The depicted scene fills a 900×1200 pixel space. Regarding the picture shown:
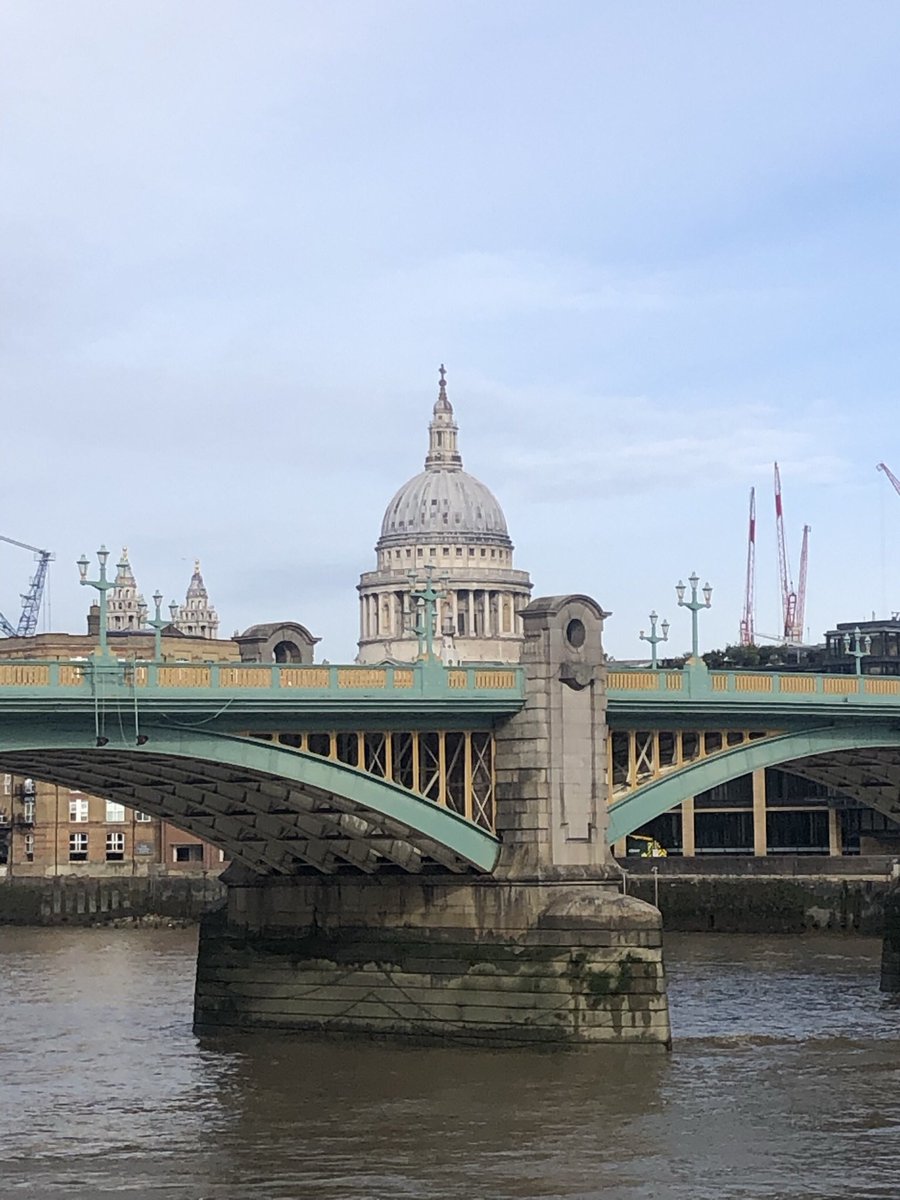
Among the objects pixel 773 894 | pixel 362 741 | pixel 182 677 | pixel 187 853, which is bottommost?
pixel 773 894

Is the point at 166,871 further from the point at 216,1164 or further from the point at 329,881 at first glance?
the point at 216,1164

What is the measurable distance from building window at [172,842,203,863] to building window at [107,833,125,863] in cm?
329

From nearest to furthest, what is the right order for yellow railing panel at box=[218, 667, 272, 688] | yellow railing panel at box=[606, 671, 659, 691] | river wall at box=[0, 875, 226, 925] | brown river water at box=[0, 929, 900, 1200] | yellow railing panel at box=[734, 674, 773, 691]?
brown river water at box=[0, 929, 900, 1200]
yellow railing panel at box=[218, 667, 272, 688]
yellow railing panel at box=[606, 671, 659, 691]
yellow railing panel at box=[734, 674, 773, 691]
river wall at box=[0, 875, 226, 925]

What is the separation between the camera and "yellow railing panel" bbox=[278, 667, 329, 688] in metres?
63.3

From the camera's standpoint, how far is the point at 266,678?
6281 centimetres

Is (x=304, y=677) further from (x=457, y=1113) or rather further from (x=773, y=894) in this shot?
(x=773, y=894)

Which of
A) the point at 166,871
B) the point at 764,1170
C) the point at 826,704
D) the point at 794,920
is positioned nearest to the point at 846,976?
the point at 826,704

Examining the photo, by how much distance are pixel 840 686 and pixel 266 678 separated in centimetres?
2295

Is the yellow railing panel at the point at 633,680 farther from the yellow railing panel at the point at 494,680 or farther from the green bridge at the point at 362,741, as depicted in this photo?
the yellow railing panel at the point at 494,680

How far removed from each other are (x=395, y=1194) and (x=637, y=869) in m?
80.5

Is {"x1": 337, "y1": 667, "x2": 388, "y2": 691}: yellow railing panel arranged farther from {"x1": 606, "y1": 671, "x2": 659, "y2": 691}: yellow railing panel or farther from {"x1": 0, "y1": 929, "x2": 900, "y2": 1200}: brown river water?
{"x1": 0, "y1": 929, "x2": 900, "y2": 1200}: brown river water

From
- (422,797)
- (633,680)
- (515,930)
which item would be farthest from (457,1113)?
(633,680)

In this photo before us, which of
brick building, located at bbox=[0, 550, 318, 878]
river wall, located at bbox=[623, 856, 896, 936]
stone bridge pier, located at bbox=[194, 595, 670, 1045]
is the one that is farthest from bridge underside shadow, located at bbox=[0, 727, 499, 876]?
brick building, located at bbox=[0, 550, 318, 878]

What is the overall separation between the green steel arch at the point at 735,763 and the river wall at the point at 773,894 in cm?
3286
